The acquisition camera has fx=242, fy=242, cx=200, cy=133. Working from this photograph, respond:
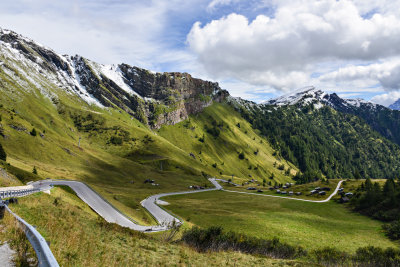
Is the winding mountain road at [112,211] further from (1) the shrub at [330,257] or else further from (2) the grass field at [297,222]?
(1) the shrub at [330,257]

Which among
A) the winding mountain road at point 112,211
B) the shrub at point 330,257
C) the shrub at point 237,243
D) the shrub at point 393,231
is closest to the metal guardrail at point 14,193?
the winding mountain road at point 112,211

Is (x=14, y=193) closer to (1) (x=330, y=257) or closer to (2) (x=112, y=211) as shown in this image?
(2) (x=112, y=211)

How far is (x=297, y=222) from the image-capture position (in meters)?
72.1

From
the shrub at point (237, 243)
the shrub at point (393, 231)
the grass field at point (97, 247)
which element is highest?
the grass field at point (97, 247)

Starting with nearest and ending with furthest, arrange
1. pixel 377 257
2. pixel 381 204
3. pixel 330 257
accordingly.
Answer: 1. pixel 377 257
2. pixel 330 257
3. pixel 381 204

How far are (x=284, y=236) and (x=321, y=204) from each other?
58134mm

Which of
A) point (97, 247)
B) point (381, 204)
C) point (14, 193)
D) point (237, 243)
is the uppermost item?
point (14, 193)

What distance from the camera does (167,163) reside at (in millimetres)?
194875

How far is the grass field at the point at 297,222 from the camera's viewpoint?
2172 inches

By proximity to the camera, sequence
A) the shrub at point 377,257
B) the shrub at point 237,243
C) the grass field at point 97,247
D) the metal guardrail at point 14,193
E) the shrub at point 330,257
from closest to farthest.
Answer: the grass field at point 97,247
the metal guardrail at point 14,193
the shrub at point 377,257
the shrub at point 330,257
the shrub at point 237,243

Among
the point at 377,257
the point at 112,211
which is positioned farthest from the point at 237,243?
the point at 112,211

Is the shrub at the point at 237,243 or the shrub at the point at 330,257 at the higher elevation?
the shrub at the point at 237,243

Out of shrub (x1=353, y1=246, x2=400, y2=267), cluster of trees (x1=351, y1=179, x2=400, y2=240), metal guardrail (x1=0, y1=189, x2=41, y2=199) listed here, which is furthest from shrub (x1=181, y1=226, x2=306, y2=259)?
cluster of trees (x1=351, y1=179, x2=400, y2=240)

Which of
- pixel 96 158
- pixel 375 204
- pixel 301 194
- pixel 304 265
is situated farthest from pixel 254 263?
pixel 96 158
